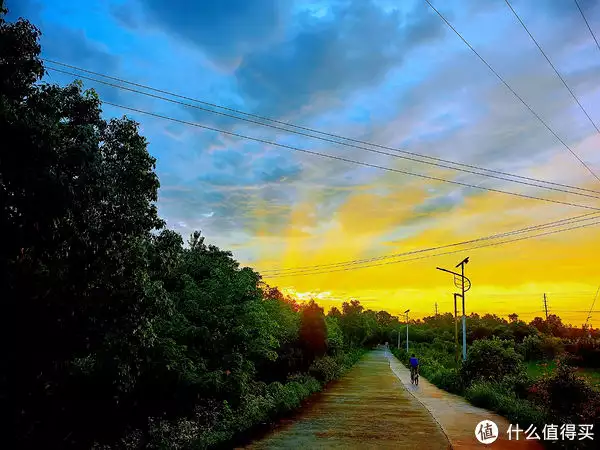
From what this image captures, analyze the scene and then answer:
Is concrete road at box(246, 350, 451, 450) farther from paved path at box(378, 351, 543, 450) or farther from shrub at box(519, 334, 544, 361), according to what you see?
shrub at box(519, 334, 544, 361)

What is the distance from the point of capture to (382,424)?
14180 mm

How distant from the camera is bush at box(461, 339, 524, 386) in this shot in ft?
77.4

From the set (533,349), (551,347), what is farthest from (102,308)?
(533,349)

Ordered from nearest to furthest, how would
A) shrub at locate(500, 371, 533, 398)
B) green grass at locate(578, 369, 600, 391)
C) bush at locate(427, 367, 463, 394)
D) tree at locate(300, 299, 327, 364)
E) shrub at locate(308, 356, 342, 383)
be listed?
1. green grass at locate(578, 369, 600, 391)
2. shrub at locate(500, 371, 533, 398)
3. bush at locate(427, 367, 463, 394)
4. shrub at locate(308, 356, 342, 383)
5. tree at locate(300, 299, 327, 364)

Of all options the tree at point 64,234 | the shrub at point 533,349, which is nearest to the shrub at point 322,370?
the tree at point 64,234

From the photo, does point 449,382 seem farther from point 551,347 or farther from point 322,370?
point 551,347

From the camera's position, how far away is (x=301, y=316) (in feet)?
99.3

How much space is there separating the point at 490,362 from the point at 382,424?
11992 mm

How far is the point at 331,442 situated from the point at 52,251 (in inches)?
306

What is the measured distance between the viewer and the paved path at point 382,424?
37.7 feet

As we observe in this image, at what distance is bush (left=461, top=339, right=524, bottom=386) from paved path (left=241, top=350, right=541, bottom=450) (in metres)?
2.45

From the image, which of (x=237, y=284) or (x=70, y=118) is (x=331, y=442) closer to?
(x=237, y=284)

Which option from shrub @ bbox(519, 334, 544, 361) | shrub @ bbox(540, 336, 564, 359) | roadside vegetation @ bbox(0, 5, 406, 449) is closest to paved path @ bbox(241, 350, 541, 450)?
roadside vegetation @ bbox(0, 5, 406, 449)

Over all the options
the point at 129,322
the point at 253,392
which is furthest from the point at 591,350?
the point at 129,322
